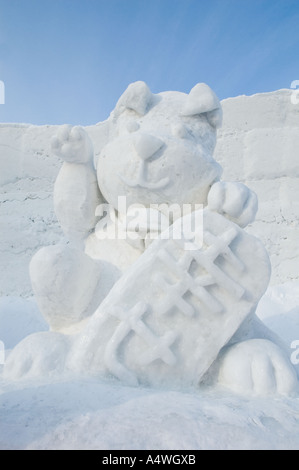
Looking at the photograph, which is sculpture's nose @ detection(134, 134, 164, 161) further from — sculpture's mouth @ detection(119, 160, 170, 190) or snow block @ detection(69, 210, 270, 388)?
snow block @ detection(69, 210, 270, 388)

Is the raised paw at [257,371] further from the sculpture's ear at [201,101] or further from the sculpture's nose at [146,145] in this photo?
the sculpture's ear at [201,101]

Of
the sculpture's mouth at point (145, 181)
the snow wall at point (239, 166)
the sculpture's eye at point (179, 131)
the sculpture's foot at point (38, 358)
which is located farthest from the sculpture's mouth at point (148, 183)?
the snow wall at point (239, 166)

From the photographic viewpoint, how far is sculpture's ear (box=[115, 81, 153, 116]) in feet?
3.73

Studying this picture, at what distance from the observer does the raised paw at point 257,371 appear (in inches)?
33.2

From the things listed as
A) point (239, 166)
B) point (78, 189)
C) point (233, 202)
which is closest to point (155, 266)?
point (233, 202)

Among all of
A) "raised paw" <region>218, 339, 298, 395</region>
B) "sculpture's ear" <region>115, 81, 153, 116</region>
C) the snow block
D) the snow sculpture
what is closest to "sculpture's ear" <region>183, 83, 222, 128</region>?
the snow sculpture

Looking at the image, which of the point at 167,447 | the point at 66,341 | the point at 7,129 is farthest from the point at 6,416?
the point at 7,129

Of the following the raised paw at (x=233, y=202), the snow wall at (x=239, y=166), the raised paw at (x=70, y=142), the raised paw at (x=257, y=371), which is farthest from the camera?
the snow wall at (x=239, y=166)

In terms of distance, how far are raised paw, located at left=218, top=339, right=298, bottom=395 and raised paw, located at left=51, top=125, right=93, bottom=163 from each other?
2.28 feet

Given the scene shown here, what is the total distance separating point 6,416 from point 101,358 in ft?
0.93

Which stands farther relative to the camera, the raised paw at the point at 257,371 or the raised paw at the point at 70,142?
the raised paw at the point at 70,142

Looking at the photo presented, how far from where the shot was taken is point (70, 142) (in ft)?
3.64

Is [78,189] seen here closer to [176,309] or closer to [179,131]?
[179,131]

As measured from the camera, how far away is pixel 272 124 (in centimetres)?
277
